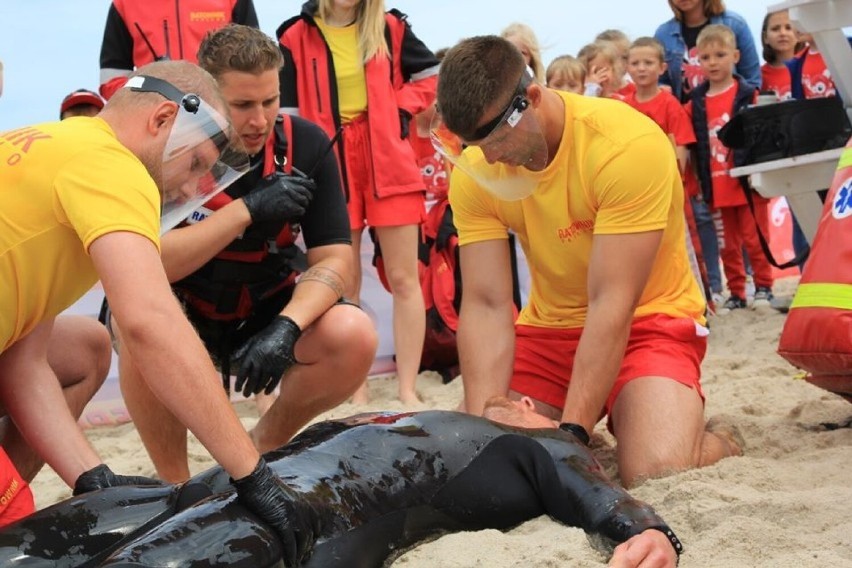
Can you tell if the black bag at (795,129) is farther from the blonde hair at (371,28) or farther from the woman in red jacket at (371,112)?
the blonde hair at (371,28)

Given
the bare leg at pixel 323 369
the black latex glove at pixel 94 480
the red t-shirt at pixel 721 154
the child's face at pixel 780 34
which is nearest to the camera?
the black latex glove at pixel 94 480

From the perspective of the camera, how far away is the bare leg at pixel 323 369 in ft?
11.9

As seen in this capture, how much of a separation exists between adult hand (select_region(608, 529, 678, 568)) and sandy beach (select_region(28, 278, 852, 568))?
0.06 m

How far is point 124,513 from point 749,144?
11.8 feet

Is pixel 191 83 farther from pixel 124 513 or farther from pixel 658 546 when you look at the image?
pixel 658 546

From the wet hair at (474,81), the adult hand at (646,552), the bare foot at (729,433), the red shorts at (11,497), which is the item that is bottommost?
the bare foot at (729,433)

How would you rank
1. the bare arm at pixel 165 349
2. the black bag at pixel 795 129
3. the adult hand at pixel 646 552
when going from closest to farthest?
the bare arm at pixel 165 349, the adult hand at pixel 646 552, the black bag at pixel 795 129

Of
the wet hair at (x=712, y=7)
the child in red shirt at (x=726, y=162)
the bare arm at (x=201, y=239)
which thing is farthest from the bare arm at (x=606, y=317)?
the wet hair at (x=712, y=7)

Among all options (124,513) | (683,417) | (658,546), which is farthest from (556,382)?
(124,513)

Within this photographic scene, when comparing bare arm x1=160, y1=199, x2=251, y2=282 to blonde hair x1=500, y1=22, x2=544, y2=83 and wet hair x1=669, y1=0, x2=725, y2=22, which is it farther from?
wet hair x1=669, y1=0, x2=725, y2=22

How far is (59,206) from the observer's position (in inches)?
96.0

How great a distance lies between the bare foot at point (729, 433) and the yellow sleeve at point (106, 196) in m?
2.09

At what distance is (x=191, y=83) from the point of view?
8.84ft

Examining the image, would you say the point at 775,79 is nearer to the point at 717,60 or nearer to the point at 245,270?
the point at 717,60
